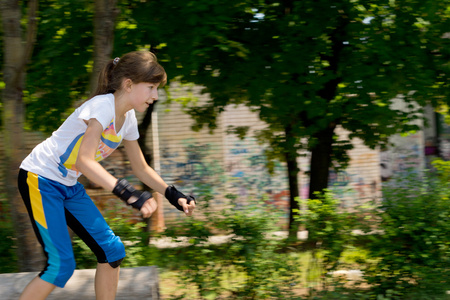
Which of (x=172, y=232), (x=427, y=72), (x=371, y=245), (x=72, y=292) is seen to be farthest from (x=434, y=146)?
(x=72, y=292)

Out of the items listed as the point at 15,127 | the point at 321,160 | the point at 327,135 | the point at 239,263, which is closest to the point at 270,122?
the point at 327,135

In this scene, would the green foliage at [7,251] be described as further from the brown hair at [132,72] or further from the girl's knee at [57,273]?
the brown hair at [132,72]

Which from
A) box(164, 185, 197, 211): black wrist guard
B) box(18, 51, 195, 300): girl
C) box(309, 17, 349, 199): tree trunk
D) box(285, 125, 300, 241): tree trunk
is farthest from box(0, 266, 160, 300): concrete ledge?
box(309, 17, 349, 199): tree trunk

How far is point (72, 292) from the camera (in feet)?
12.2

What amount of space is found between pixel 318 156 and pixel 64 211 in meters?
5.20

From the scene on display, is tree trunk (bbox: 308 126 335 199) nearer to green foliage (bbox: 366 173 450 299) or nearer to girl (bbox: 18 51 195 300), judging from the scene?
green foliage (bbox: 366 173 450 299)

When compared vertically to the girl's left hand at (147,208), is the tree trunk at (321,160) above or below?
below

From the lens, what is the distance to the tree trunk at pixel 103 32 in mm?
4578

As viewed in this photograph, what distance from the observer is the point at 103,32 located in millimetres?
4594

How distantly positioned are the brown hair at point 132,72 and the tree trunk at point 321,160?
479 centimetres

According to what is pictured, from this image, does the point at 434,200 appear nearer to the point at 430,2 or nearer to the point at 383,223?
the point at 383,223

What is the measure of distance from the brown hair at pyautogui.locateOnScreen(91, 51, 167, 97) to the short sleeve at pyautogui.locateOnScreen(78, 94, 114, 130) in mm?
178

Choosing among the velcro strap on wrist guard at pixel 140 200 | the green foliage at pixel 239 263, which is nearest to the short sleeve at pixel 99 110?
the velcro strap on wrist guard at pixel 140 200

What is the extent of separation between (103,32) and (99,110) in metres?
1.85
